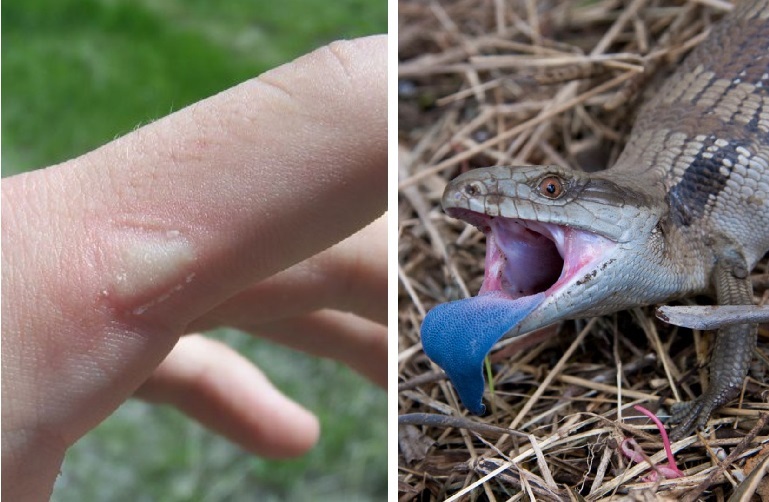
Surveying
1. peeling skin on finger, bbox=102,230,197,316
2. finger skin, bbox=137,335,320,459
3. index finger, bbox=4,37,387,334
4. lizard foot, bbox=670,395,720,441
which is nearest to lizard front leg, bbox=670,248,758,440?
lizard foot, bbox=670,395,720,441

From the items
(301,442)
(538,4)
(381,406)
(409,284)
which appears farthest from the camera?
(381,406)

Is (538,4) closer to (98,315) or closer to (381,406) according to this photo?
(381,406)

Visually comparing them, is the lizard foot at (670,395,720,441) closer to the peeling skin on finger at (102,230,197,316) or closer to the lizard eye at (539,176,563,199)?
the lizard eye at (539,176,563,199)

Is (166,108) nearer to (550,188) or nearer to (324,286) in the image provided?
(324,286)

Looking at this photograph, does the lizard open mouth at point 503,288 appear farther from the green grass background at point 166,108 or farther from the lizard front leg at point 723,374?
the green grass background at point 166,108

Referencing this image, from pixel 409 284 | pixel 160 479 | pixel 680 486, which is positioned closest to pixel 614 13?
pixel 409 284

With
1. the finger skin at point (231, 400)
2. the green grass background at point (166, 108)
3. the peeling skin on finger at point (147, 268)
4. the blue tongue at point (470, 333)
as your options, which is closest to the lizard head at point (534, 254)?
the blue tongue at point (470, 333)
